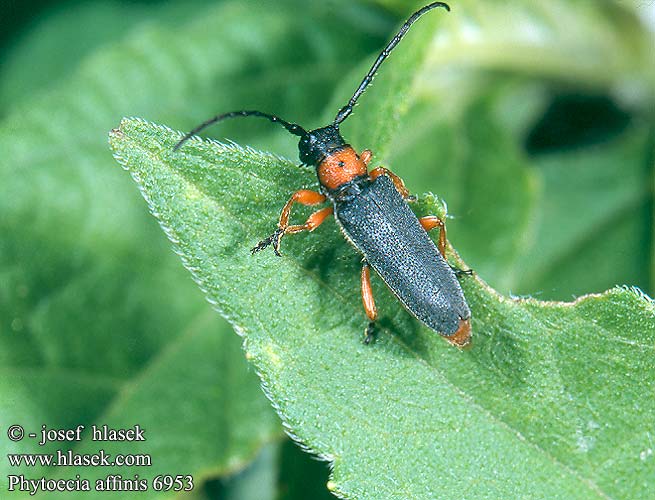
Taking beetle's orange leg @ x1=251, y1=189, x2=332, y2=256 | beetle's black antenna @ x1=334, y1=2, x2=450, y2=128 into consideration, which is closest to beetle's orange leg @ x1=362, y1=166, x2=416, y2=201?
beetle's black antenna @ x1=334, y1=2, x2=450, y2=128

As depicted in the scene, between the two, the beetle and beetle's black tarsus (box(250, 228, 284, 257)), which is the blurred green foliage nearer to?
the beetle

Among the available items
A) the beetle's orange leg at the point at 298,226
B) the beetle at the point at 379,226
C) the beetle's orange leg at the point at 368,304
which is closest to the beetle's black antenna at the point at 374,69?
the beetle at the point at 379,226

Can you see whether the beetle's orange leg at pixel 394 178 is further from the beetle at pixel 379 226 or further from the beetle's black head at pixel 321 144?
the beetle's black head at pixel 321 144

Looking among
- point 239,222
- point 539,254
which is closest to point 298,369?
point 239,222

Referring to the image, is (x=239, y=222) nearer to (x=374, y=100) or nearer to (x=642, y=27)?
(x=374, y=100)

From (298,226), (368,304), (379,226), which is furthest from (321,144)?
(368,304)

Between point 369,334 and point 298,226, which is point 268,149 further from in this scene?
point 369,334
